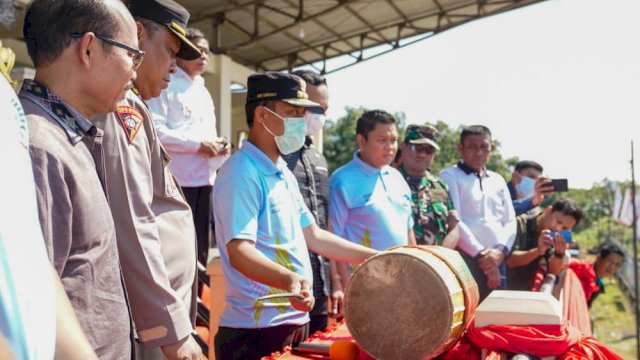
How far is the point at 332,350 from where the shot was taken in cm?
196

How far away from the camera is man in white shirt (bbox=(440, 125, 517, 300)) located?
167 inches

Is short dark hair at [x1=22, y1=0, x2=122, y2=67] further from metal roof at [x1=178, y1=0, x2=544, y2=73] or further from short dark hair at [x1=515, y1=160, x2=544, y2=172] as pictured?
metal roof at [x1=178, y1=0, x2=544, y2=73]

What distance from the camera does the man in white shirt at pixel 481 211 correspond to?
4250 millimetres

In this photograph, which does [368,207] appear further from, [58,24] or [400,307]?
[58,24]

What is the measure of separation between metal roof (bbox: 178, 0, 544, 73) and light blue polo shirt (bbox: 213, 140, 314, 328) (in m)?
8.55

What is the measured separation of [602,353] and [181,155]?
2096 mm

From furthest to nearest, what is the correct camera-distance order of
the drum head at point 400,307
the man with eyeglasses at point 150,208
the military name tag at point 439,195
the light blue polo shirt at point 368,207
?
Answer: 1. the military name tag at point 439,195
2. the light blue polo shirt at point 368,207
3. the drum head at point 400,307
4. the man with eyeglasses at point 150,208

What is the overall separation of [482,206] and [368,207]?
1545 mm

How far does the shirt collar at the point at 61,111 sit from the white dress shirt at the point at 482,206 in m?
3.40

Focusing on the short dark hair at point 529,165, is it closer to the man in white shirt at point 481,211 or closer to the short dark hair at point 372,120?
the man in white shirt at point 481,211

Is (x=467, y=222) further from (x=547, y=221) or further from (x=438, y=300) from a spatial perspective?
(x=438, y=300)

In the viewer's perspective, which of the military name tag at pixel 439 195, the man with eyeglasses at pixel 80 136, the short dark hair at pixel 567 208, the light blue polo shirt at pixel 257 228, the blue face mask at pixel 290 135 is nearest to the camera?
the man with eyeglasses at pixel 80 136

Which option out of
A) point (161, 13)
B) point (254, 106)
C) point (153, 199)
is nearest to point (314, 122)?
point (254, 106)

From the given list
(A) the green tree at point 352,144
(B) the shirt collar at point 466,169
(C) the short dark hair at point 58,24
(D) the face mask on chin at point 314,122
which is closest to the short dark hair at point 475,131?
(B) the shirt collar at point 466,169
